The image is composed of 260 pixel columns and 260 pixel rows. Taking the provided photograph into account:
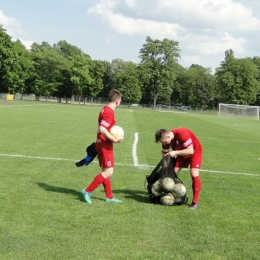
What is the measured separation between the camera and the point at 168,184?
7754 mm

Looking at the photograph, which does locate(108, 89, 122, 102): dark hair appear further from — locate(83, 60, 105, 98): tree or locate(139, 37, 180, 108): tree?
locate(83, 60, 105, 98): tree

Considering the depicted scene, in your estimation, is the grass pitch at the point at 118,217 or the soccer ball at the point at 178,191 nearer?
the grass pitch at the point at 118,217

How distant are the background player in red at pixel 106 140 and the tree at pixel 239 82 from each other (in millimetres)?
101516

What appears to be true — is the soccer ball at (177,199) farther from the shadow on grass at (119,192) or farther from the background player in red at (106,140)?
the background player in red at (106,140)

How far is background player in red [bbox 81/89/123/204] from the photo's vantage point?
285 inches

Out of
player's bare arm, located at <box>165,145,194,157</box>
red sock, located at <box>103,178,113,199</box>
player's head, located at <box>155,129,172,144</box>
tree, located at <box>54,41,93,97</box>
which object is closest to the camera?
player's head, located at <box>155,129,172,144</box>

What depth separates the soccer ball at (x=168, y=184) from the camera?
771cm


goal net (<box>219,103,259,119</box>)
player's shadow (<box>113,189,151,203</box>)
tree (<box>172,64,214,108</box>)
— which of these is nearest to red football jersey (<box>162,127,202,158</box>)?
player's shadow (<box>113,189,151,203</box>)

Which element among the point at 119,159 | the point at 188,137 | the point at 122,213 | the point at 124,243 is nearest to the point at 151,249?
the point at 124,243

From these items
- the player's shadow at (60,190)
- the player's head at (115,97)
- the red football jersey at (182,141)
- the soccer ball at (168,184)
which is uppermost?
the player's head at (115,97)

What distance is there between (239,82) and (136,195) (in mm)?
101835

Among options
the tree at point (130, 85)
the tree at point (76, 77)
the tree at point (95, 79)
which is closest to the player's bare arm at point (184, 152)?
the tree at point (76, 77)

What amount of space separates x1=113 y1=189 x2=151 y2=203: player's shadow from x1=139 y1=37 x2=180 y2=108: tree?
320ft

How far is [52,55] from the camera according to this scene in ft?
357
